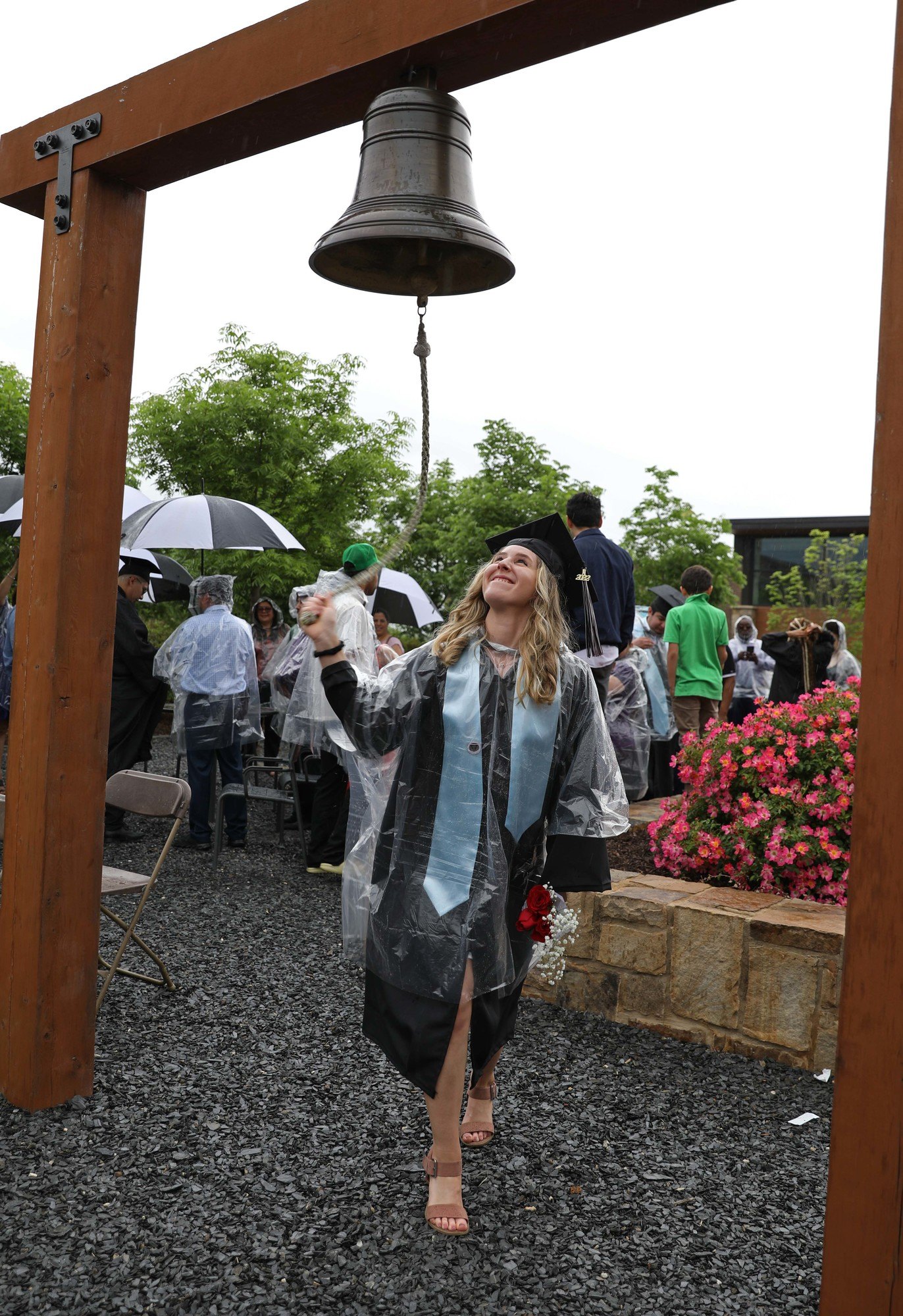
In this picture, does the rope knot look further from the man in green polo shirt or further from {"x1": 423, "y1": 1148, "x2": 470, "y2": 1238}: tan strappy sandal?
the man in green polo shirt

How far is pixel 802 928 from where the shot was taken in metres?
3.60

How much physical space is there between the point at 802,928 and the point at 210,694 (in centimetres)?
465

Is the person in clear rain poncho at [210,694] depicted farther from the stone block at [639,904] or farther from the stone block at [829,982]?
the stone block at [829,982]

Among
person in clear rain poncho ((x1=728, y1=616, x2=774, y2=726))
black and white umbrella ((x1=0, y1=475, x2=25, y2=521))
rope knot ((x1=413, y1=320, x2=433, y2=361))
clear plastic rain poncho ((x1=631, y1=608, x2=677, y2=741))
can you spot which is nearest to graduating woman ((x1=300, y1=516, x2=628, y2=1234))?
rope knot ((x1=413, y1=320, x2=433, y2=361))

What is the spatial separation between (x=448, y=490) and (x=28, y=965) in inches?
1098

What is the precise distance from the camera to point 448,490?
30.4 m

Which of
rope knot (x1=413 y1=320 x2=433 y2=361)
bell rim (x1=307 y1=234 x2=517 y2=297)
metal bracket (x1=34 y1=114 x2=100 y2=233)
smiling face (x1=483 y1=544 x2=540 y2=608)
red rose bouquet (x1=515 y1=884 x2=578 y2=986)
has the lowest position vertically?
red rose bouquet (x1=515 y1=884 x2=578 y2=986)

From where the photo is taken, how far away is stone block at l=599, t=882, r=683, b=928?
3.95 m

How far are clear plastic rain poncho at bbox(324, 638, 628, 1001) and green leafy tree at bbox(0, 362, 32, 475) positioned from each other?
17845mm

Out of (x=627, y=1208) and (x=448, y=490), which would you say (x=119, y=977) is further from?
(x=448, y=490)

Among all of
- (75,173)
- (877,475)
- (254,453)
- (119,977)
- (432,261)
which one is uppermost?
(254,453)

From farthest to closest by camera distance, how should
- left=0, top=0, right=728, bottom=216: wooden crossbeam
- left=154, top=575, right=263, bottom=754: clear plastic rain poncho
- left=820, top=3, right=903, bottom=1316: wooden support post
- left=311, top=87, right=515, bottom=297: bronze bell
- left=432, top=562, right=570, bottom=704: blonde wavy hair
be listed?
left=154, top=575, right=263, bottom=754: clear plastic rain poncho, left=432, top=562, right=570, bottom=704: blonde wavy hair, left=311, top=87, right=515, bottom=297: bronze bell, left=0, top=0, right=728, bottom=216: wooden crossbeam, left=820, top=3, right=903, bottom=1316: wooden support post

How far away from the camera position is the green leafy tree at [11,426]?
19.0 metres

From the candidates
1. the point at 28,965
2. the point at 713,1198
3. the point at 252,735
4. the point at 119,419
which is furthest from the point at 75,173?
the point at 252,735
